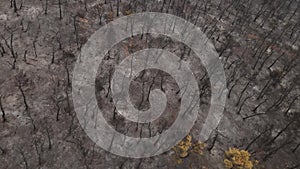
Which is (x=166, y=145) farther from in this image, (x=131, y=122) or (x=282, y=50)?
(x=282, y=50)

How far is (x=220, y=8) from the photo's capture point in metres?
13.1

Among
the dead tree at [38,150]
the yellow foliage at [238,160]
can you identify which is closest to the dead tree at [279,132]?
the yellow foliage at [238,160]

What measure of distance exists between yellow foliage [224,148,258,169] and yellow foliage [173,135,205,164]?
68 cm

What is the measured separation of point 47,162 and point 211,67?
5.81 metres

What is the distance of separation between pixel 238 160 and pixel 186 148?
1.28m

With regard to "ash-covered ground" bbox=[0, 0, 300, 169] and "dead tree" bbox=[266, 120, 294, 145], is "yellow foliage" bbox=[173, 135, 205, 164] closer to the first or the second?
"ash-covered ground" bbox=[0, 0, 300, 169]

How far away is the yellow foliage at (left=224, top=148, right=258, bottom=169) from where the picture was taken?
782cm

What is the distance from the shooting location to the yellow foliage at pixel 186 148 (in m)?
7.89

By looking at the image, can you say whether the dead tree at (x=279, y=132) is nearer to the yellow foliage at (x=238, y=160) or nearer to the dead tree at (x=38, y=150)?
the yellow foliage at (x=238, y=160)

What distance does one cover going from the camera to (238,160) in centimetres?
791

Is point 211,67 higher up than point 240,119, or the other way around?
point 211,67

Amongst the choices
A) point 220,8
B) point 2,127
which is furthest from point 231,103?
point 2,127

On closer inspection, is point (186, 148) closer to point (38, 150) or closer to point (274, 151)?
point (274, 151)

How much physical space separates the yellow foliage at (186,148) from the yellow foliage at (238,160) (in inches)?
26.6
